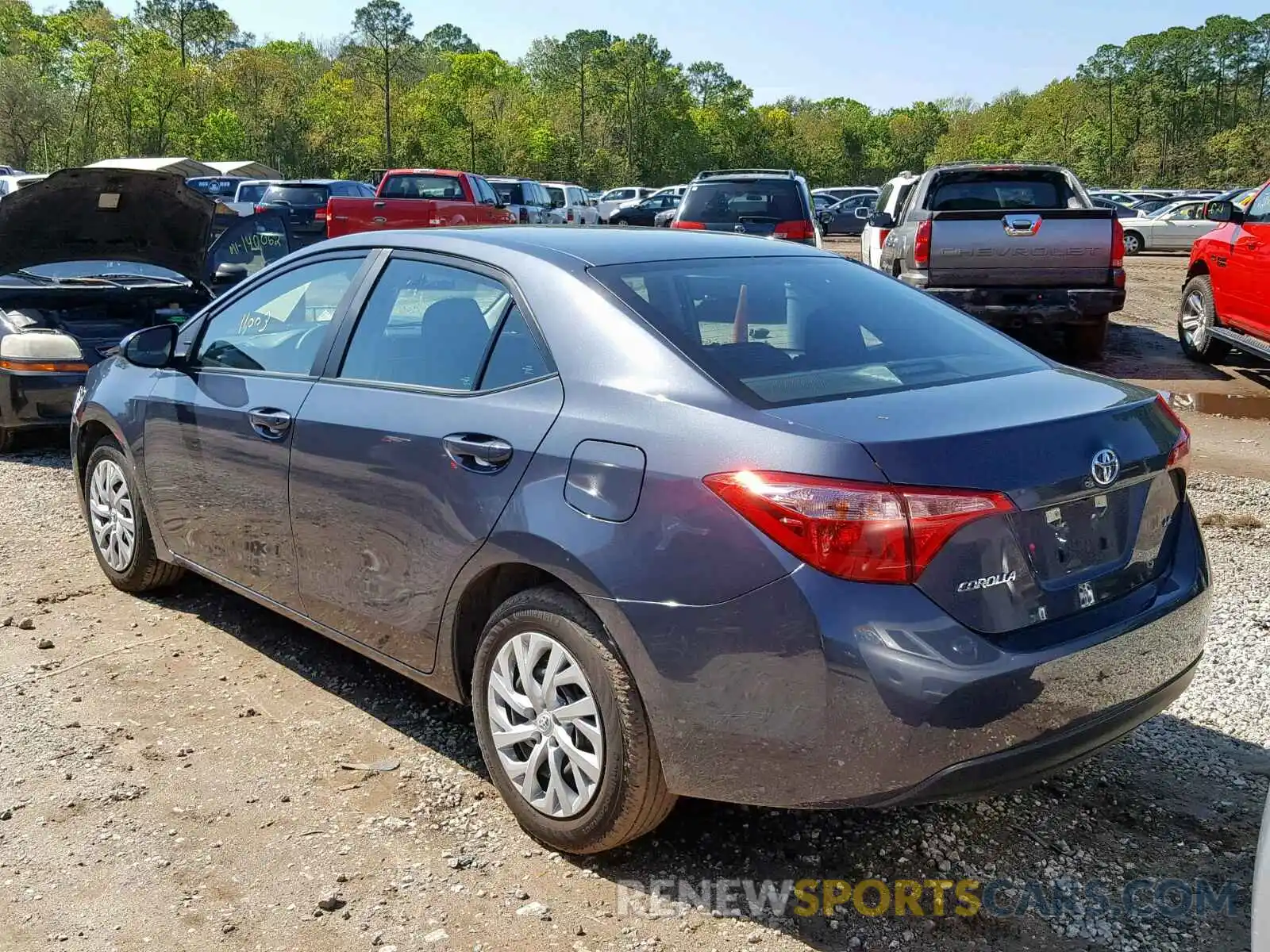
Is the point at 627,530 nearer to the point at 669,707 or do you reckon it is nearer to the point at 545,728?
the point at 669,707

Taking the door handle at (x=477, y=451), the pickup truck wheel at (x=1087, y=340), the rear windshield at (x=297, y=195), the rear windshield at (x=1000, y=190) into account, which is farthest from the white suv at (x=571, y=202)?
the door handle at (x=477, y=451)

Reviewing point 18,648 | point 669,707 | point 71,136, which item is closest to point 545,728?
point 669,707

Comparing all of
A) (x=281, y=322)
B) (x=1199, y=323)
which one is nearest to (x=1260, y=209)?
(x=1199, y=323)

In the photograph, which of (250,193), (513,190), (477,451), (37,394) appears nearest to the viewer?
(477,451)

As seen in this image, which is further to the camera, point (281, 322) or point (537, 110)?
point (537, 110)

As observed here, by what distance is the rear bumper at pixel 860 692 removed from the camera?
7.96 feet

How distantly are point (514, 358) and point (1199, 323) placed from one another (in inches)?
391

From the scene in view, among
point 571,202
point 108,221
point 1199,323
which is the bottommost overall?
point 1199,323

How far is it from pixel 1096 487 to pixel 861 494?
65 cm

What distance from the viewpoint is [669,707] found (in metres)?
2.66

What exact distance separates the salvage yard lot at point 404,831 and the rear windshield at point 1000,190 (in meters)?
7.80

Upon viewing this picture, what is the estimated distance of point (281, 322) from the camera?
436cm

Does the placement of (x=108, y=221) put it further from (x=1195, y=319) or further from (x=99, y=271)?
(x=1195, y=319)

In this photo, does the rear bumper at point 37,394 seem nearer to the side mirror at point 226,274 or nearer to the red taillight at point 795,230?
the side mirror at point 226,274
